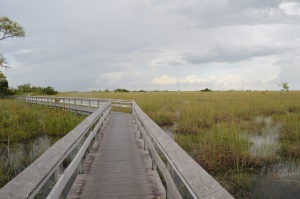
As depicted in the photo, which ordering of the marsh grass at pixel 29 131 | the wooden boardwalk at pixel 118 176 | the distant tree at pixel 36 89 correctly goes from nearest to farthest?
the wooden boardwalk at pixel 118 176 < the marsh grass at pixel 29 131 < the distant tree at pixel 36 89

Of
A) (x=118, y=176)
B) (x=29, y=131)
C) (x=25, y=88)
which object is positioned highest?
(x=25, y=88)

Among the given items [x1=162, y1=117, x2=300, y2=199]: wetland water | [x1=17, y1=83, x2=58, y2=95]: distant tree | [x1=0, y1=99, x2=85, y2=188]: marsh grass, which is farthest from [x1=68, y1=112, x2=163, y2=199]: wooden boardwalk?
[x1=17, y1=83, x2=58, y2=95]: distant tree

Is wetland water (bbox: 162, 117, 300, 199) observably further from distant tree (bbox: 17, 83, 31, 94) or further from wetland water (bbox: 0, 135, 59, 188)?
distant tree (bbox: 17, 83, 31, 94)

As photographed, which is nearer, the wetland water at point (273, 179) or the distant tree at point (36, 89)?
the wetland water at point (273, 179)

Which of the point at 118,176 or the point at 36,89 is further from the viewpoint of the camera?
the point at 36,89

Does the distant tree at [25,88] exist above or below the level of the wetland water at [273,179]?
above

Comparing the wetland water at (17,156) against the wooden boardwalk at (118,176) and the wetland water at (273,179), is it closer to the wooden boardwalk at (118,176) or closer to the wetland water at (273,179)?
the wooden boardwalk at (118,176)

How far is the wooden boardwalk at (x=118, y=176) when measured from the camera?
4.10m

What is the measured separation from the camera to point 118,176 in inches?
193

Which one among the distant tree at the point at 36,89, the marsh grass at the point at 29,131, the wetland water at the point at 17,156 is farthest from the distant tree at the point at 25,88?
the wetland water at the point at 17,156

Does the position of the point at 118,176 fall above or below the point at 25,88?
below

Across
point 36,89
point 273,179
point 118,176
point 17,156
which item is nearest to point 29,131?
point 17,156

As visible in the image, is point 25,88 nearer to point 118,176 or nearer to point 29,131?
point 29,131

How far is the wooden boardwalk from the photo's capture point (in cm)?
410
